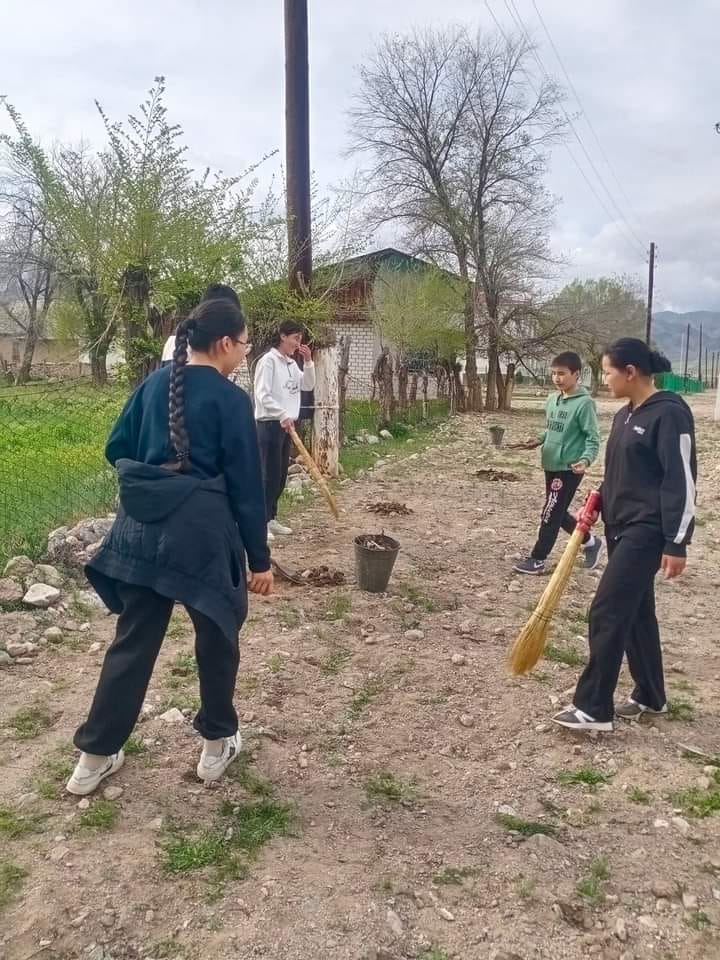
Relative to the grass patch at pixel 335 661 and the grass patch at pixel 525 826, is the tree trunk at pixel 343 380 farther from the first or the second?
the grass patch at pixel 525 826

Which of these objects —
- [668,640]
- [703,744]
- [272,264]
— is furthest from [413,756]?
[272,264]

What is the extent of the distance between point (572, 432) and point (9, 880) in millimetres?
4581

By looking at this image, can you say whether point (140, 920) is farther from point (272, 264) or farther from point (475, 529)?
point (272, 264)

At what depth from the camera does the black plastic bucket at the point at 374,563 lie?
5.11m

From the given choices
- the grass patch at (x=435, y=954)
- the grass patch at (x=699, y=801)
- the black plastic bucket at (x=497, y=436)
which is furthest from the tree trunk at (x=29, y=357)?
the grass patch at (x=435, y=954)

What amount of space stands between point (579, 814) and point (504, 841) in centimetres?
36

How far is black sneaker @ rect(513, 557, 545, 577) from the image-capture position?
5891 mm

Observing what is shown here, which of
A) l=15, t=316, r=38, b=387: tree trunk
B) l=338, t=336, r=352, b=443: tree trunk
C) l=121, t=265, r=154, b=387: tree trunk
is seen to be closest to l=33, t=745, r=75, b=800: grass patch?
l=121, t=265, r=154, b=387: tree trunk

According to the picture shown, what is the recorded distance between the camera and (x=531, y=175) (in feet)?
90.2

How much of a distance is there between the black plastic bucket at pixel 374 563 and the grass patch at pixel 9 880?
3.04 m

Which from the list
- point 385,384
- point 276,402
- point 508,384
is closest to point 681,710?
point 276,402

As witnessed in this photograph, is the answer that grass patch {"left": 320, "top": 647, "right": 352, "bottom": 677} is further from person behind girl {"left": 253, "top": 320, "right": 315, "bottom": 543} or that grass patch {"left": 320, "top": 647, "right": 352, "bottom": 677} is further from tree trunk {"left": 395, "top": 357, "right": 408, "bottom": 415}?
tree trunk {"left": 395, "top": 357, "right": 408, "bottom": 415}

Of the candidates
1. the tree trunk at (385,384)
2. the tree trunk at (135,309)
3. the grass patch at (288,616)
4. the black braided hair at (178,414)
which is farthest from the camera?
the tree trunk at (385,384)

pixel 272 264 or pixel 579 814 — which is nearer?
pixel 579 814
